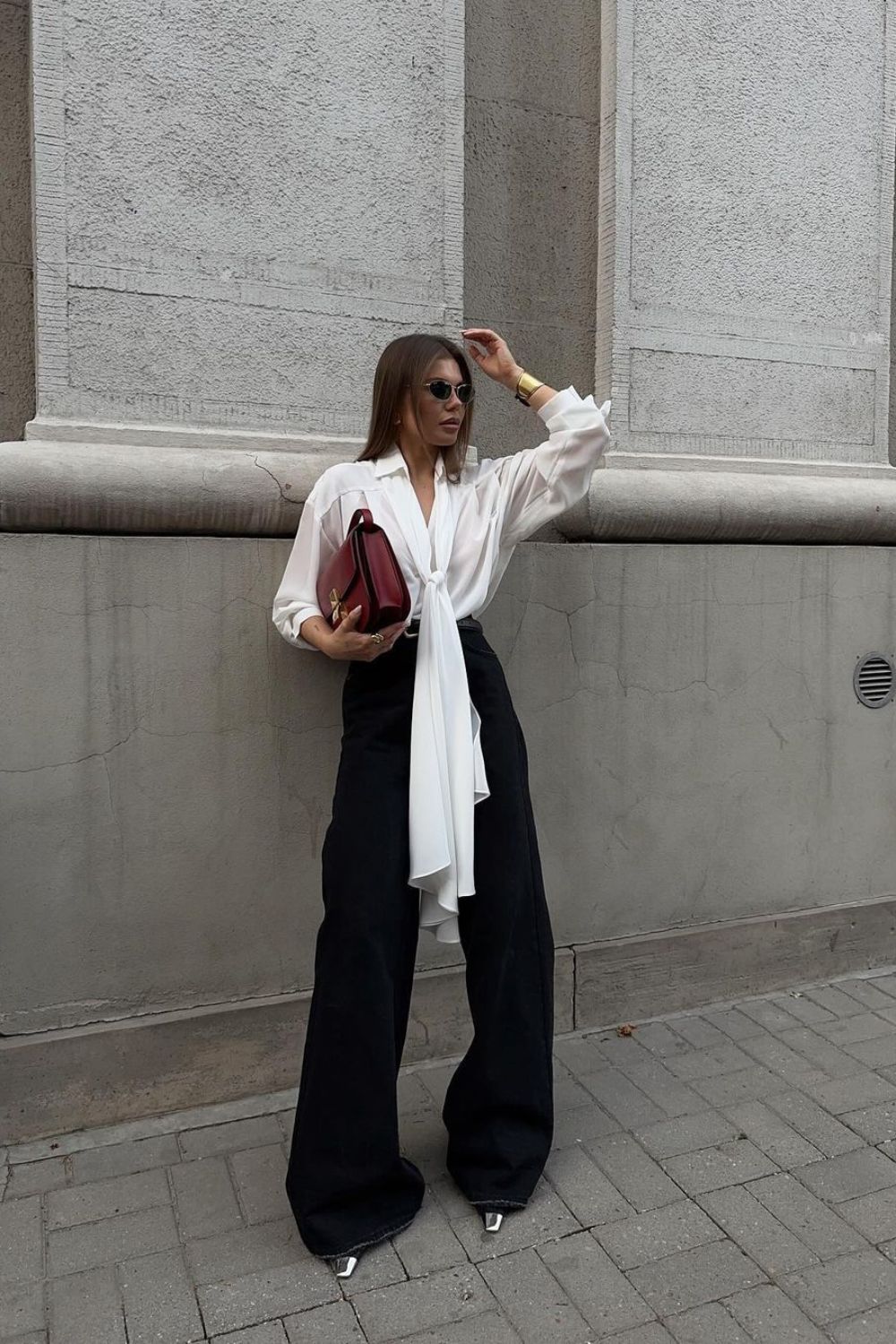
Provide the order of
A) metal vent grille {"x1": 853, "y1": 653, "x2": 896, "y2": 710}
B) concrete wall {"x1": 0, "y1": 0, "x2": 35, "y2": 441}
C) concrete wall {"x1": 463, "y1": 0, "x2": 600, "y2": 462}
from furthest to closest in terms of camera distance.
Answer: metal vent grille {"x1": 853, "y1": 653, "x2": 896, "y2": 710} → concrete wall {"x1": 463, "y1": 0, "x2": 600, "y2": 462} → concrete wall {"x1": 0, "y1": 0, "x2": 35, "y2": 441}

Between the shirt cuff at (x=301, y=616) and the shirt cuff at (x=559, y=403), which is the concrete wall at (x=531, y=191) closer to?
the shirt cuff at (x=559, y=403)

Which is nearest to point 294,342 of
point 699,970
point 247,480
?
point 247,480

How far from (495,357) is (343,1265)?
222cm

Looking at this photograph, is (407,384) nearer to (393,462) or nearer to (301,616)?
(393,462)

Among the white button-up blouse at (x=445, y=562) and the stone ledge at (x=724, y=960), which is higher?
the white button-up blouse at (x=445, y=562)

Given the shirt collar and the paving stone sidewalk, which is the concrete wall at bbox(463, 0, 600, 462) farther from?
the paving stone sidewalk

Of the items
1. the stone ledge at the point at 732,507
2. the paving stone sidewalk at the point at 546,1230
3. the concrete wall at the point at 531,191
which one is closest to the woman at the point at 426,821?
the paving stone sidewalk at the point at 546,1230

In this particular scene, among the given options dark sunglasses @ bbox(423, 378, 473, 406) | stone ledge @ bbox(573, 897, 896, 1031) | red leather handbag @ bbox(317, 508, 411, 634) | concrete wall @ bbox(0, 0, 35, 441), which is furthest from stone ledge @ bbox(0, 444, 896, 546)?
stone ledge @ bbox(573, 897, 896, 1031)

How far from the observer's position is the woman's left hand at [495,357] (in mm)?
2697

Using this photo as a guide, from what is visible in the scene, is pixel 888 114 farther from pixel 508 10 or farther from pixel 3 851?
pixel 3 851

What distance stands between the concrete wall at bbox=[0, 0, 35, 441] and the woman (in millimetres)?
1262

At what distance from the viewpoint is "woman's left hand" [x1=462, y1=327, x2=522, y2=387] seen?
270 centimetres

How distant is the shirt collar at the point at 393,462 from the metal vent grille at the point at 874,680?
216 cm

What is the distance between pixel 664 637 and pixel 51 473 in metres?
2.09
